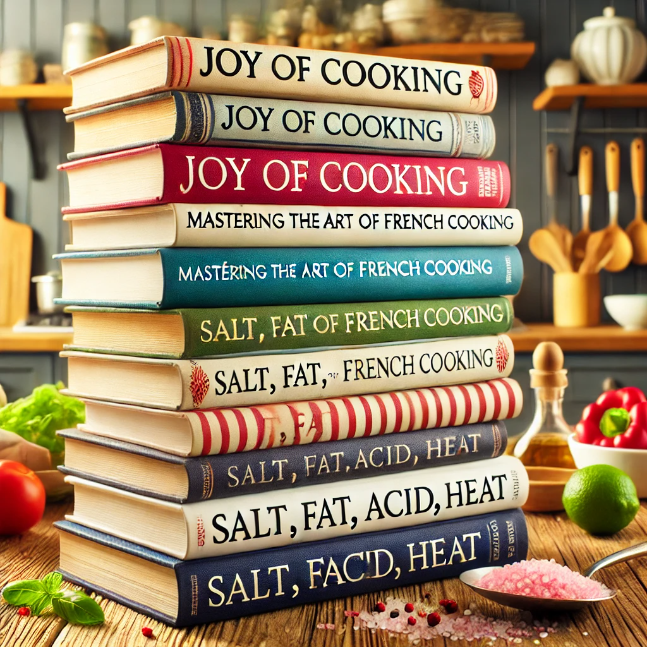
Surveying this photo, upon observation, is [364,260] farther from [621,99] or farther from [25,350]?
[621,99]

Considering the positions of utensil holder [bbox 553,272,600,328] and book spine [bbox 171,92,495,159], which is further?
utensil holder [bbox 553,272,600,328]

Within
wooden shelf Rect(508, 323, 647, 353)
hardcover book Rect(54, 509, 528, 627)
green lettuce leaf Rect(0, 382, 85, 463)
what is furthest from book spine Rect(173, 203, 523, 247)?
wooden shelf Rect(508, 323, 647, 353)

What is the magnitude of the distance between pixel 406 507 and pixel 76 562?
0.30 meters

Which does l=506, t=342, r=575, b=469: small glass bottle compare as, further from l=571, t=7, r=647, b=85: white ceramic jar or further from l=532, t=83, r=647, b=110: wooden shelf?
l=571, t=7, r=647, b=85: white ceramic jar

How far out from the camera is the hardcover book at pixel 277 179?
751 millimetres

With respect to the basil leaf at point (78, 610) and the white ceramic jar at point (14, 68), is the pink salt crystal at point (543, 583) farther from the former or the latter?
the white ceramic jar at point (14, 68)

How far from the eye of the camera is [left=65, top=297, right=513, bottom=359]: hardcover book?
75 centimetres

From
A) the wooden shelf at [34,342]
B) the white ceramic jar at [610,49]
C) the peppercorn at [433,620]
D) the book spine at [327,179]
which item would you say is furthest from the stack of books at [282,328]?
the white ceramic jar at [610,49]

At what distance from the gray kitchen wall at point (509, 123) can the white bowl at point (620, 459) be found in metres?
2.30

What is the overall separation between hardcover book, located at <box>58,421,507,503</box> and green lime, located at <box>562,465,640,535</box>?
119 mm

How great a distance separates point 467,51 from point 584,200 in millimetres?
700

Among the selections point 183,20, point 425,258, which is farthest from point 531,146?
point 425,258

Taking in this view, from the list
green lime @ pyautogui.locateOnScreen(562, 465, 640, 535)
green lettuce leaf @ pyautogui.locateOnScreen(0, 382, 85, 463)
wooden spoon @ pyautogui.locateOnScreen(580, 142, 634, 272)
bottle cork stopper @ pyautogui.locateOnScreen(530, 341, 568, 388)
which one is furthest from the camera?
wooden spoon @ pyautogui.locateOnScreen(580, 142, 634, 272)

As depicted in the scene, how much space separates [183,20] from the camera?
11.2ft
